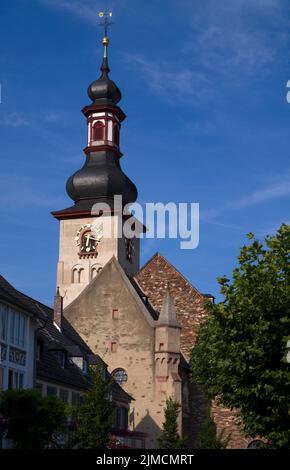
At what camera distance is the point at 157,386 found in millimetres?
58781

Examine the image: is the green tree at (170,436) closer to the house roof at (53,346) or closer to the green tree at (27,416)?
the house roof at (53,346)

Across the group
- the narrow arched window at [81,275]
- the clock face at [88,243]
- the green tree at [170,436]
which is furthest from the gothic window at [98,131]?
the green tree at [170,436]

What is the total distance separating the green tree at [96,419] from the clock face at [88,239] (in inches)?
1993

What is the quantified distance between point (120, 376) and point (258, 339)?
31614 mm

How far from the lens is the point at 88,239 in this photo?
90062mm

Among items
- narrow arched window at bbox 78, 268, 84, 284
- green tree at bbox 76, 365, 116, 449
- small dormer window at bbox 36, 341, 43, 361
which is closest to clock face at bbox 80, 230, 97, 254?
narrow arched window at bbox 78, 268, 84, 284

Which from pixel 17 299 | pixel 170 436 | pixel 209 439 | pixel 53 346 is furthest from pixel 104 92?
pixel 17 299

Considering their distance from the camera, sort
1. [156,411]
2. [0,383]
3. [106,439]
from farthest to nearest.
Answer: [156,411] < [106,439] < [0,383]

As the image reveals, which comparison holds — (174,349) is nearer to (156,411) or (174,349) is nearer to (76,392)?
(156,411)

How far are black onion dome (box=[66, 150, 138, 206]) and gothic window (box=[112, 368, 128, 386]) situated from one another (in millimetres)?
31407

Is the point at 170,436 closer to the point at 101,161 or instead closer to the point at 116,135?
the point at 101,161

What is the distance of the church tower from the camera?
8881cm
